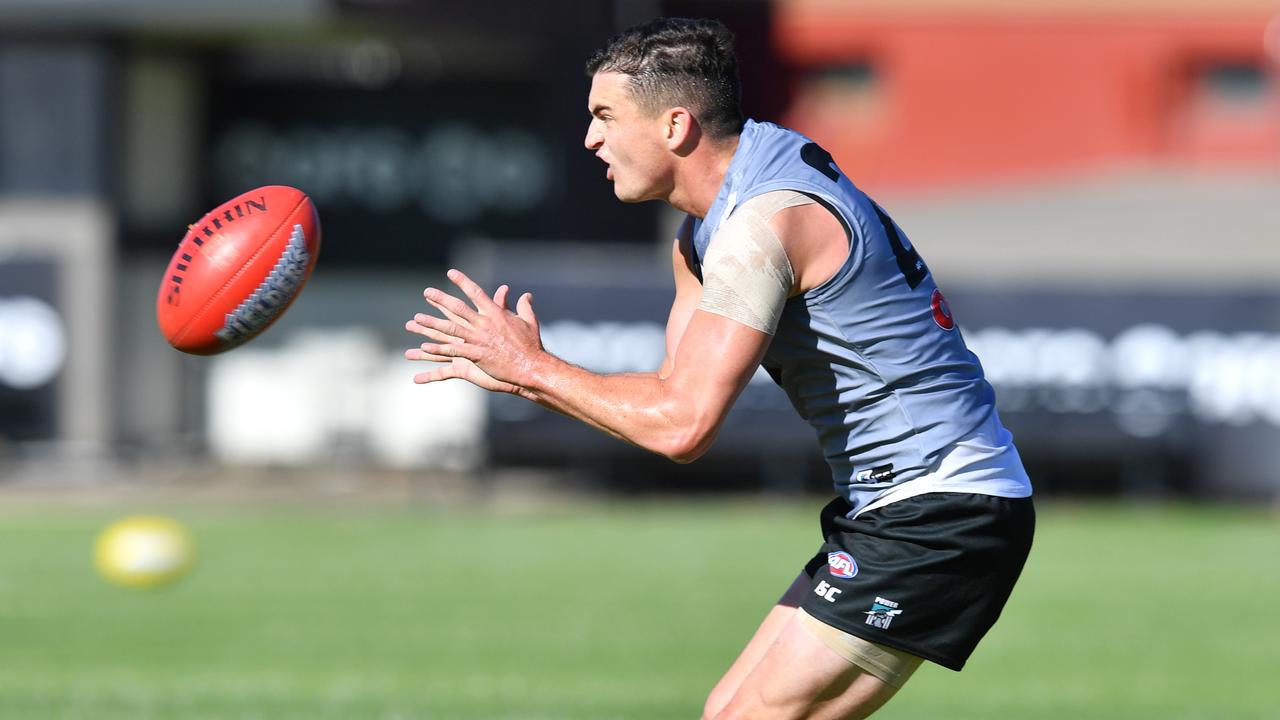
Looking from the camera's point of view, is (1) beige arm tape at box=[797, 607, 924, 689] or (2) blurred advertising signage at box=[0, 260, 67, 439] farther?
(2) blurred advertising signage at box=[0, 260, 67, 439]

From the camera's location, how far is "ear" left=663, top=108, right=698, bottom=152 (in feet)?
16.8

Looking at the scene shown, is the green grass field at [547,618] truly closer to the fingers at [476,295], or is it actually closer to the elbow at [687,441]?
the fingers at [476,295]

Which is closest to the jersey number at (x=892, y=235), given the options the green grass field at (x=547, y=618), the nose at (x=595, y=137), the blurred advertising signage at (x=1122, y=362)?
the nose at (x=595, y=137)

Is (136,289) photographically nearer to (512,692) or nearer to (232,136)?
(232,136)

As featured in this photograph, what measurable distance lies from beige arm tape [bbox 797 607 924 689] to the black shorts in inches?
1.1

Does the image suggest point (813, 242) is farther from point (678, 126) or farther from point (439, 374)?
point (439, 374)

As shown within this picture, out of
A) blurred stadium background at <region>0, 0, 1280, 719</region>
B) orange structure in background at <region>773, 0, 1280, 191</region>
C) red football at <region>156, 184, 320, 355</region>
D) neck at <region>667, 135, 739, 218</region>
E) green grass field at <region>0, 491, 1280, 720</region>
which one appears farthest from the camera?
→ orange structure in background at <region>773, 0, 1280, 191</region>

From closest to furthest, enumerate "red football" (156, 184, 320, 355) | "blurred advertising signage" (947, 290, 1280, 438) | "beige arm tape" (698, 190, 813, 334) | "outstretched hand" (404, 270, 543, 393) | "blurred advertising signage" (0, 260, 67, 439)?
"beige arm tape" (698, 190, 813, 334), "outstretched hand" (404, 270, 543, 393), "red football" (156, 184, 320, 355), "blurred advertising signage" (947, 290, 1280, 438), "blurred advertising signage" (0, 260, 67, 439)

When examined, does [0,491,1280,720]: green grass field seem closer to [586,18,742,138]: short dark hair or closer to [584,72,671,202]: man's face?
[584,72,671,202]: man's face

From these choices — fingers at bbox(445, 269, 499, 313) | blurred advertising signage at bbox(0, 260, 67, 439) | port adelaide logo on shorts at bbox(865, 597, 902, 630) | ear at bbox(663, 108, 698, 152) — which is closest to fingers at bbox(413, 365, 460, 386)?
fingers at bbox(445, 269, 499, 313)

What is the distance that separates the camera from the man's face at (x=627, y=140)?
5.15 m

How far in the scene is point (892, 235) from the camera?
16.6 ft

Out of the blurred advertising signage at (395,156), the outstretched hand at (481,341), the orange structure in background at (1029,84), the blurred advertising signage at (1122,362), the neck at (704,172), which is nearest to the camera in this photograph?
the outstretched hand at (481,341)

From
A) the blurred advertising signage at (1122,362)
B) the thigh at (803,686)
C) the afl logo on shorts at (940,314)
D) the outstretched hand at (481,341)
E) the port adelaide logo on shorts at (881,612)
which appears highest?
the afl logo on shorts at (940,314)
